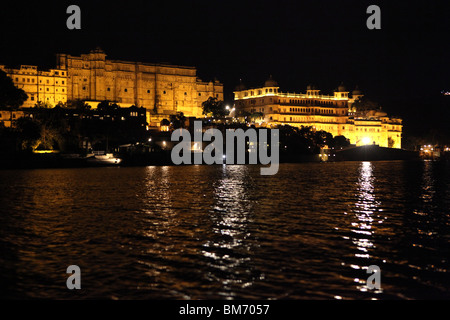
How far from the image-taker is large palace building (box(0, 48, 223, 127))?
12175 centimetres

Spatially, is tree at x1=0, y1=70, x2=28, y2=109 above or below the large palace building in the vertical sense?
below

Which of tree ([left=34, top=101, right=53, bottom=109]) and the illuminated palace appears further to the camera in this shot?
the illuminated palace

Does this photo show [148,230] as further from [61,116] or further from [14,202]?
[61,116]

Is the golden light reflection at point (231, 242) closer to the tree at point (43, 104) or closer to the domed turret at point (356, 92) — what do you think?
the tree at point (43, 104)

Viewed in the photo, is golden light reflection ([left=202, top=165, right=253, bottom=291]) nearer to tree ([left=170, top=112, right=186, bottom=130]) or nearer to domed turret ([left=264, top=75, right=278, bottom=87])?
tree ([left=170, top=112, right=186, bottom=130])

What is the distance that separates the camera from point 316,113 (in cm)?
16562

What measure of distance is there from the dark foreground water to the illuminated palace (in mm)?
120482

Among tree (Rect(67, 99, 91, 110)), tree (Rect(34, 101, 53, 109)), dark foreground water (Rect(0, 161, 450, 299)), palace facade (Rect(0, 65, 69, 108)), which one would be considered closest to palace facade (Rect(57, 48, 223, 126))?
tree (Rect(67, 99, 91, 110))

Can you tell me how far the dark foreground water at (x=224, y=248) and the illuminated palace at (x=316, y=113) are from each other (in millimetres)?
120482

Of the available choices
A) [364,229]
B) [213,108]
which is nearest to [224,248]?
[364,229]

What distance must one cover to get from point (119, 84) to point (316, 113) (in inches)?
2682

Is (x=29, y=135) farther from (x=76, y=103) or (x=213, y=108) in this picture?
(x=213, y=108)
